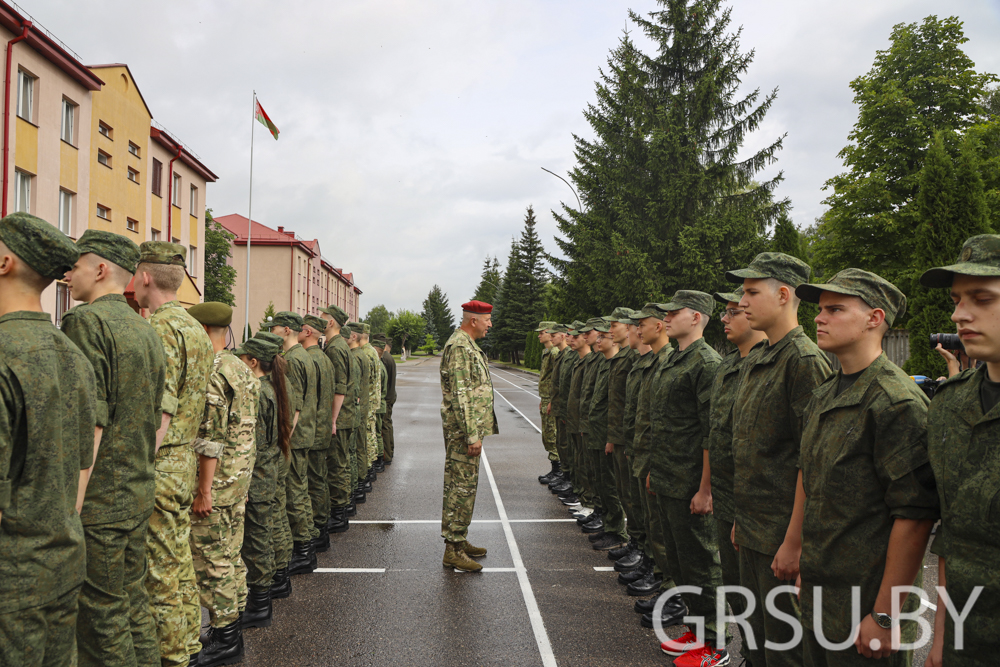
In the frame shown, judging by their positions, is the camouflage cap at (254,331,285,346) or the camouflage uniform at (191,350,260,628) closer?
the camouflage uniform at (191,350,260,628)

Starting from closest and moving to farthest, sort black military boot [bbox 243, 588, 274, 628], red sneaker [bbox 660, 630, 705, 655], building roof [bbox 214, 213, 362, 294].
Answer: red sneaker [bbox 660, 630, 705, 655] < black military boot [bbox 243, 588, 274, 628] < building roof [bbox 214, 213, 362, 294]

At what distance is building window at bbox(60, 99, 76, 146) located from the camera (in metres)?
20.8

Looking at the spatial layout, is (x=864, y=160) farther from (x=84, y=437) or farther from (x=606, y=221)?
(x=84, y=437)

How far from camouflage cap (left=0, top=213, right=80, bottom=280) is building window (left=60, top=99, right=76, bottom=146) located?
2280cm

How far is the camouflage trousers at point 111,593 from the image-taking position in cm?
269

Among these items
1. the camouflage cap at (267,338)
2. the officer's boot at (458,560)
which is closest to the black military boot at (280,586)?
the officer's boot at (458,560)

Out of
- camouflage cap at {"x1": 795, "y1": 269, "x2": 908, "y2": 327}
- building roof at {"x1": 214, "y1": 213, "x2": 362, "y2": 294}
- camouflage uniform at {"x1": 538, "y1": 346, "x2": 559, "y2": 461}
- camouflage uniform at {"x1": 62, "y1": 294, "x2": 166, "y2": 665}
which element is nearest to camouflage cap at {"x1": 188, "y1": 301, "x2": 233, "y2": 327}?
camouflage uniform at {"x1": 62, "y1": 294, "x2": 166, "y2": 665}

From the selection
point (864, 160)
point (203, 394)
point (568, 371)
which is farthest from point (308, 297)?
point (203, 394)

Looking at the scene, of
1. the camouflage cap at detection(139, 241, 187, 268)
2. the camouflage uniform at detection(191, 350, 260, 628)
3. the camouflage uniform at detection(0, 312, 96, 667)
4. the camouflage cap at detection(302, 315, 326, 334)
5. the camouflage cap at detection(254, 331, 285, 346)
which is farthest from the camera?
the camouflage cap at detection(302, 315, 326, 334)

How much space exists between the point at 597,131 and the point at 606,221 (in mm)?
3668

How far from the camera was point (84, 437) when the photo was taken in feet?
7.79

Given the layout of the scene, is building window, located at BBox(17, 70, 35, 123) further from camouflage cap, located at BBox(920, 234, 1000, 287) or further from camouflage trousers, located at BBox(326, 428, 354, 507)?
camouflage cap, located at BBox(920, 234, 1000, 287)

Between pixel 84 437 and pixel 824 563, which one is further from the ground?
pixel 84 437

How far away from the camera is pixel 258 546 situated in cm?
470
